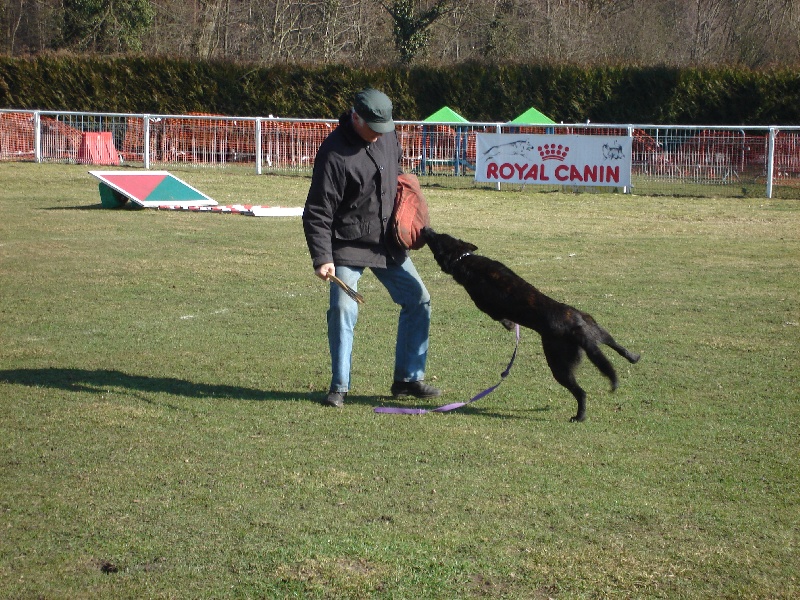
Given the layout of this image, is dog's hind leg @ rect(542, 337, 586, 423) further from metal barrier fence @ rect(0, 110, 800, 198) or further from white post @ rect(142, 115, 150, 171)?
white post @ rect(142, 115, 150, 171)

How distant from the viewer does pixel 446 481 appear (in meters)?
4.80

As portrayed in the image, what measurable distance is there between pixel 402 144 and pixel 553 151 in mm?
5593

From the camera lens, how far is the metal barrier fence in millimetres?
22812

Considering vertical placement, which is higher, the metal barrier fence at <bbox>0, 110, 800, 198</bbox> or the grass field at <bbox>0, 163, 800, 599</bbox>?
the metal barrier fence at <bbox>0, 110, 800, 198</bbox>

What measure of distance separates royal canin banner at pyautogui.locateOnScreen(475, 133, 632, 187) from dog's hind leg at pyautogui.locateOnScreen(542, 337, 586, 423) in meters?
17.3

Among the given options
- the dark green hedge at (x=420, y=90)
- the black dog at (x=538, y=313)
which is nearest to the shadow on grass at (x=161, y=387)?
the black dog at (x=538, y=313)

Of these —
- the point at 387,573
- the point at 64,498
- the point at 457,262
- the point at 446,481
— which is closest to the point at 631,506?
the point at 446,481

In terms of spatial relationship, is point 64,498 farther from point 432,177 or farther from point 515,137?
point 432,177

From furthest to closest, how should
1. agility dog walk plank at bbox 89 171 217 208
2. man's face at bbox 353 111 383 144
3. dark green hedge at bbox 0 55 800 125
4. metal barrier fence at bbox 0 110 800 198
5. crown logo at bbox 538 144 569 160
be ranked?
dark green hedge at bbox 0 55 800 125, metal barrier fence at bbox 0 110 800 198, crown logo at bbox 538 144 569 160, agility dog walk plank at bbox 89 171 217 208, man's face at bbox 353 111 383 144

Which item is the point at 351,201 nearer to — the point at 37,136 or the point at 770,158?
the point at 770,158

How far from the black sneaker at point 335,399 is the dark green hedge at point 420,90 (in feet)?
91.8

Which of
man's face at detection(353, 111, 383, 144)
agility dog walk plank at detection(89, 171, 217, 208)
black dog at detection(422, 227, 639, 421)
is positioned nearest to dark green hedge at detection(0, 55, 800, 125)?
agility dog walk plank at detection(89, 171, 217, 208)

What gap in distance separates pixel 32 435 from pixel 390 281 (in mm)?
2301

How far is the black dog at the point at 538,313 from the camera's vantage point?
18.5ft
